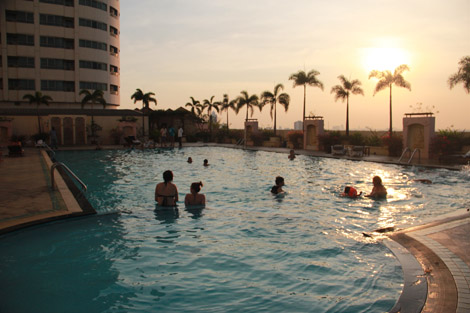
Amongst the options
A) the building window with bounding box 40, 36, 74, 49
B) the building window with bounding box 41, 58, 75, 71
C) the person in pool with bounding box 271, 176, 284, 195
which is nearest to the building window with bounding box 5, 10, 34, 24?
the building window with bounding box 40, 36, 74, 49

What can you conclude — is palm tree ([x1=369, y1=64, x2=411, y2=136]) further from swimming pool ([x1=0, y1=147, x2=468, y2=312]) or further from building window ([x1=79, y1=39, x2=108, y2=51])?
building window ([x1=79, y1=39, x2=108, y2=51])

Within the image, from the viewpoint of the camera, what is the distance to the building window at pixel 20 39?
44406mm

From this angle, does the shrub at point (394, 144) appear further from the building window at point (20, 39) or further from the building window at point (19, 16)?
the building window at point (19, 16)

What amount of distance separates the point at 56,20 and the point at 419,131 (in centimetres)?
4563

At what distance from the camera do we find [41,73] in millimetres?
45844

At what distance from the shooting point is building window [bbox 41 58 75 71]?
46.1 m

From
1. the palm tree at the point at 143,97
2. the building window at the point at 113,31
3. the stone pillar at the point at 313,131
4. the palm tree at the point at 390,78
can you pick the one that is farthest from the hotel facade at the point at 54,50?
the palm tree at the point at 390,78

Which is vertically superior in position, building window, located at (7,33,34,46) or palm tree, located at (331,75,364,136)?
building window, located at (7,33,34,46)

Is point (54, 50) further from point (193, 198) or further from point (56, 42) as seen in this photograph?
point (193, 198)

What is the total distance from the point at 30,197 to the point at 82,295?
523 cm

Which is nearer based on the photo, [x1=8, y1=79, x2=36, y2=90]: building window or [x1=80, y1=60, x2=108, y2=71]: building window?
[x1=8, y1=79, x2=36, y2=90]: building window

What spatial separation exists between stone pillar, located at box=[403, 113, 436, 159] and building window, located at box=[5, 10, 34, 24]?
4558 cm

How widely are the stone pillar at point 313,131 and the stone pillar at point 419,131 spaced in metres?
7.64

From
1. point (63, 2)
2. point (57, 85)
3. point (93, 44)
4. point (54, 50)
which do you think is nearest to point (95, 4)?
point (63, 2)
